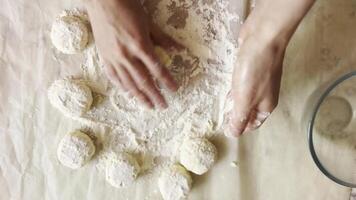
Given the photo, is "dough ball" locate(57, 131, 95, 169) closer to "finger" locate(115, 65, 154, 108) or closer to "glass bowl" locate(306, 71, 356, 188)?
"finger" locate(115, 65, 154, 108)

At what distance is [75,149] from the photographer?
36.9 inches

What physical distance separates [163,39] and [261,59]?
0.58 ft

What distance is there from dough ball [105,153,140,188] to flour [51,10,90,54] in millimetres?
194

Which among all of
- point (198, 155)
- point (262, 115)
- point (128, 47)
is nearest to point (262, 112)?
point (262, 115)

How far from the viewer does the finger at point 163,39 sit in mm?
955

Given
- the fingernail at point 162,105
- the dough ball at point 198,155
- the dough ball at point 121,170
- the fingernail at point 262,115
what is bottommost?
the dough ball at point 121,170

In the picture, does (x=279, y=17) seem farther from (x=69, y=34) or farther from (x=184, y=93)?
(x=69, y=34)

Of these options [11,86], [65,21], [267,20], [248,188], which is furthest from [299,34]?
[11,86]

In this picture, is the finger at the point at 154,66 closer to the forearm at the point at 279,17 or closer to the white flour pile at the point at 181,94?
the white flour pile at the point at 181,94

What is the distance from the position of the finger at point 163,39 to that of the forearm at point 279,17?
0.15 metres

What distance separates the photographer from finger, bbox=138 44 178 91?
0.90 metres

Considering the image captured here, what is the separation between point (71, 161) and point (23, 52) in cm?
20

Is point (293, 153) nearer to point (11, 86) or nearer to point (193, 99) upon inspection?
point (193, 99)

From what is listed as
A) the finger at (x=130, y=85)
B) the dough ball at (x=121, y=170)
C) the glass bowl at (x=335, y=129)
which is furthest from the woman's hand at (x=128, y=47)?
the glass bowl at (x=335, y=129)
